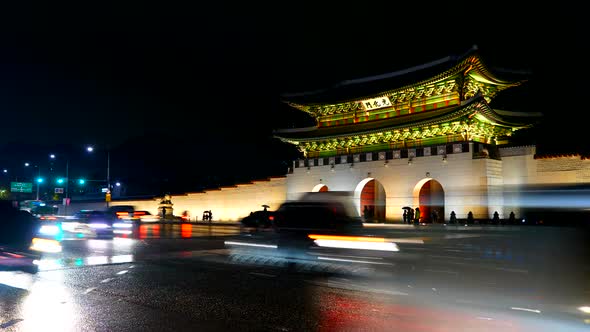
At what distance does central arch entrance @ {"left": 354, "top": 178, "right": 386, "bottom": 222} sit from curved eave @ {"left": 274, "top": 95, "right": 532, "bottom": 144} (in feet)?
14.6

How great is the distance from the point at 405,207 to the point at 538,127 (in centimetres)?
1552

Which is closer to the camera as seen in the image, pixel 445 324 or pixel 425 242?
pixel 445 324

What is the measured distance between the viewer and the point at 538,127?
139 feet

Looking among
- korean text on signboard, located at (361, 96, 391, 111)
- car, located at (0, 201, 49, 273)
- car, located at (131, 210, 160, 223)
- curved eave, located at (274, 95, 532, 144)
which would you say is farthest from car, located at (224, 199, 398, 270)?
car, located at (131, 210, 160, 223)

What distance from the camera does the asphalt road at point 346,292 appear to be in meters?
6.52

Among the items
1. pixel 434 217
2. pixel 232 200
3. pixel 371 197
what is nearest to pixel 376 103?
pixel 371 197

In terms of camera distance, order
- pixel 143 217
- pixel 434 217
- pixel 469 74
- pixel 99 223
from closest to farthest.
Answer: pixel 99 223 → pixel 469 74 → pixel 434 217 → pixel 143 217

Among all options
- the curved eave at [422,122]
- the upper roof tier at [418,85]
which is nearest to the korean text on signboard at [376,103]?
the upper roof tier at [418,85]

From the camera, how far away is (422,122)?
1401 inches

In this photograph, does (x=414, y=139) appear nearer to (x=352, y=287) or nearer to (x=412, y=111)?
(x=412, y=111)

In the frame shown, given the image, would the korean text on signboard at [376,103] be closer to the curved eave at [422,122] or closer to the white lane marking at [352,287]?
the curved eave at [422,122]

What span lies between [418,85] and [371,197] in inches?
428

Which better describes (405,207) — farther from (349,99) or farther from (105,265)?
(105,265)

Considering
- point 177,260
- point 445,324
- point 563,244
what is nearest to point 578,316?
point 563,244
